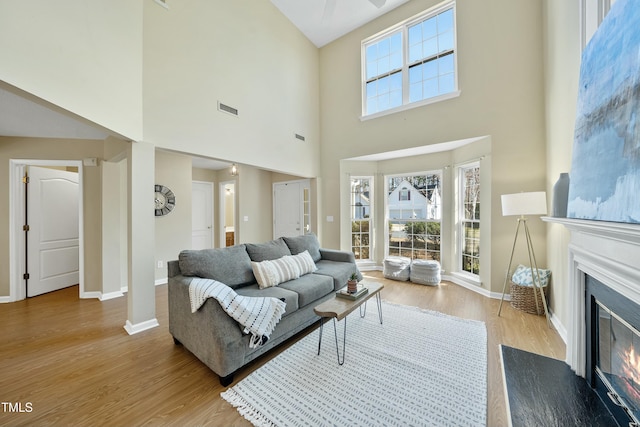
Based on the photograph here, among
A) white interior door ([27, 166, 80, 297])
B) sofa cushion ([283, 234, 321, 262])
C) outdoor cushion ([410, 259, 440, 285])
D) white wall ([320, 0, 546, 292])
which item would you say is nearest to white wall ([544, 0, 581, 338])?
white wall ([320, 0, 546, 292])

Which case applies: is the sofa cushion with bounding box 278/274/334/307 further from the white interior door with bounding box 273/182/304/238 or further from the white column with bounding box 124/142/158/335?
the white interior door with bounding box 273/182/304/238

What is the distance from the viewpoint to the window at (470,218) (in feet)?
12.7

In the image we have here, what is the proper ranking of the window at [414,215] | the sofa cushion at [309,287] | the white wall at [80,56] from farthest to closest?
the window at [414,215] → the sofa cushion at [309,287] → the white wall at [80,56]

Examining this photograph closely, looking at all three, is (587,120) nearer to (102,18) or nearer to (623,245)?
(623,245)

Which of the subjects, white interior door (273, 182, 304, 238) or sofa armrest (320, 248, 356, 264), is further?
white interior door (273, 182, 304, 238)

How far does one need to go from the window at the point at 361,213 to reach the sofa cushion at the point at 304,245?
156cm

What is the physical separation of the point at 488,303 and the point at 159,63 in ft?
16.5

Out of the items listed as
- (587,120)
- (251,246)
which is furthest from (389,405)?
(587,120)

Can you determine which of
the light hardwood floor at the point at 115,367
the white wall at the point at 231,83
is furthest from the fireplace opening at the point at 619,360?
the white wall at the point at 231,83

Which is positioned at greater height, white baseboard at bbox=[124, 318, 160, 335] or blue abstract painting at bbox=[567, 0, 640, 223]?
blue abstract painting at bbox=[567, 0, 640, 223]

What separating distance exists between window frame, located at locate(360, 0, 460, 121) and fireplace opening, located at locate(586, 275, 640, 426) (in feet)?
10.6

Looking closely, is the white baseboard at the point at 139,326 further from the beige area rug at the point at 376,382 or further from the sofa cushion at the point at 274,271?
the beige area rug at the point at 376,382

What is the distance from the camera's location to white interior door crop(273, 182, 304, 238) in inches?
217

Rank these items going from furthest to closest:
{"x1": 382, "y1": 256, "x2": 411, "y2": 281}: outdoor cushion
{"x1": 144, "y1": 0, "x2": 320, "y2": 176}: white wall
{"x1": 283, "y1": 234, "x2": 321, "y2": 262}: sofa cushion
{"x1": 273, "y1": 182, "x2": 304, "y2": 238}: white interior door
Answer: {"x1": 273, "y1": 182, "x2": 304, "y2": 238}: white interior door, {"x1": 382, "y1": 256, "x2": 411, "y2": 281}: outdoor cushion, {"x1": 283, "y1": 234, "x2": 321, "y2": 262}: sofa cushion, {"x1": 144, "y1": 0, "x2": 320, "y2": 176}: white wall
